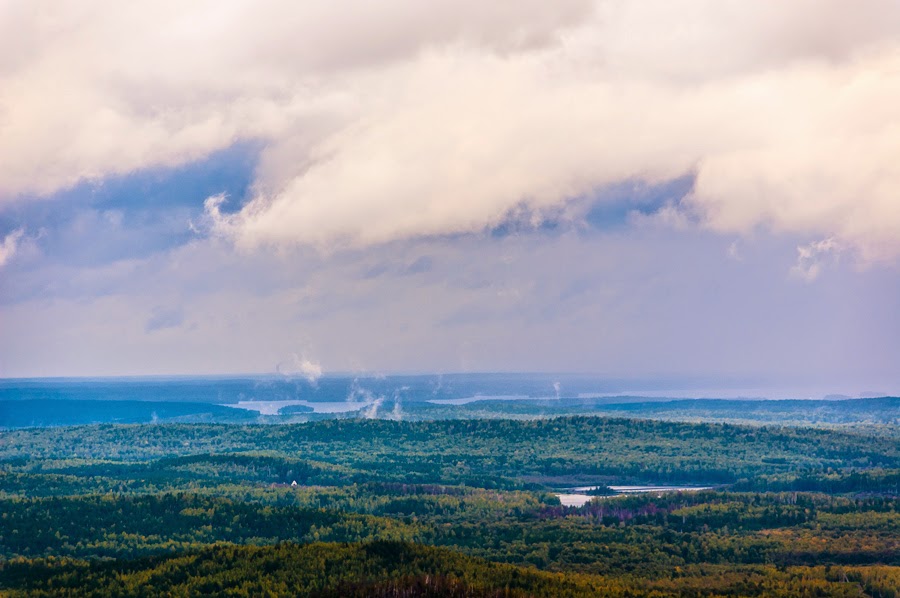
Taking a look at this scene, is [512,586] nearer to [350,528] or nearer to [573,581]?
[573,581]

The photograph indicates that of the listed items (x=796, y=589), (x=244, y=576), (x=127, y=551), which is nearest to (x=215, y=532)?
(x=127, y=551)

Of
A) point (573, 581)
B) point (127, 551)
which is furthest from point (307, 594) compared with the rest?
point (127, 551)

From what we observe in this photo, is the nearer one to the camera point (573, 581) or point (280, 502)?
point (573, 581)

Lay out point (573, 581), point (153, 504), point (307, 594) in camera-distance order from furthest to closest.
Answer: point (153, 504) < point (573, 581) < point (307, 594)

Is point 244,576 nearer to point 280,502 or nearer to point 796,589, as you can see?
point 796,589

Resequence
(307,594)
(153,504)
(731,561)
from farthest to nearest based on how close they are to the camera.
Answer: (153,504) < (731,561) < (307,594)

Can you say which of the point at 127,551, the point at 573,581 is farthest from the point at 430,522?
the point at 573,581

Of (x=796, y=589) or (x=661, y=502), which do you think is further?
(x=661, y=502)

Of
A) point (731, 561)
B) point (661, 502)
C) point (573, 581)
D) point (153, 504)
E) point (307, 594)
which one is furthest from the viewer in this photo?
point (661, 502)

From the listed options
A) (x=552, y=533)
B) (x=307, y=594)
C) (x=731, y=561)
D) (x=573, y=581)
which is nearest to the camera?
(x=307, y=594)
